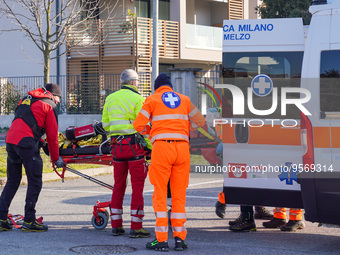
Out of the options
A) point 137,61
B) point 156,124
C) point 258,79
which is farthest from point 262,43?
point 137,61

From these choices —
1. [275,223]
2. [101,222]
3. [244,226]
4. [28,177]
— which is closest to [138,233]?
[101,222]

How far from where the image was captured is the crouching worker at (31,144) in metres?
8.75

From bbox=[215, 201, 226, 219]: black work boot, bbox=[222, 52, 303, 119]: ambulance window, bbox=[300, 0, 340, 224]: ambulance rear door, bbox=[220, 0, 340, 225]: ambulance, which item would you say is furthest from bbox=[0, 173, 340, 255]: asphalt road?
bbox=[222, 52, 303, 119]: ambulance window

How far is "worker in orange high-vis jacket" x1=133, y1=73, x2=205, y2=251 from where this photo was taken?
7.59 meters

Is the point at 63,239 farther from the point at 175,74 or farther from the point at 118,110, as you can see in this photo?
the point at 175,74

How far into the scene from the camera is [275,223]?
8.97 meters

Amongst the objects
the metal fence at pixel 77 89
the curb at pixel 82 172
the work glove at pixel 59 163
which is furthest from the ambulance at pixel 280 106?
the metal fence at pixel 77 89

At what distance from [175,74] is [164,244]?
15.3 metres

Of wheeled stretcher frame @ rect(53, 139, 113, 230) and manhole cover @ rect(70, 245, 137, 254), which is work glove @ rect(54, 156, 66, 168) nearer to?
wheeled stretcher frame @ rect(53, 139, 113, 230)

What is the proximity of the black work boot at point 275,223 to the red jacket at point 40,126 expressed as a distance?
2.84 m

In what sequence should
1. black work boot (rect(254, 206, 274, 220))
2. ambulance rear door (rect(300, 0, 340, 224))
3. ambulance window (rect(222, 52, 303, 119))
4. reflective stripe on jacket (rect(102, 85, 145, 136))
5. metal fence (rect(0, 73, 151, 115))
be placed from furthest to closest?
metal fence (rect(0, 73, 151, 115))
black work boot (rect(254, 206, 274, 220))
reflective stripe on jacket (rect(102, 85, 145, 136))
ambulance window (rect(222, 52, 303, 119))
ambulance rear door (rect(300, 0, 340, 224))

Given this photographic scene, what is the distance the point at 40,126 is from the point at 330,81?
12.4ft

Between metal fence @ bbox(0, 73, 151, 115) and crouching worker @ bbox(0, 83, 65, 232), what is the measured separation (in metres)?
17.4

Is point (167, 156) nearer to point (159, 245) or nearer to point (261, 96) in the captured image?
point (159, 245)
